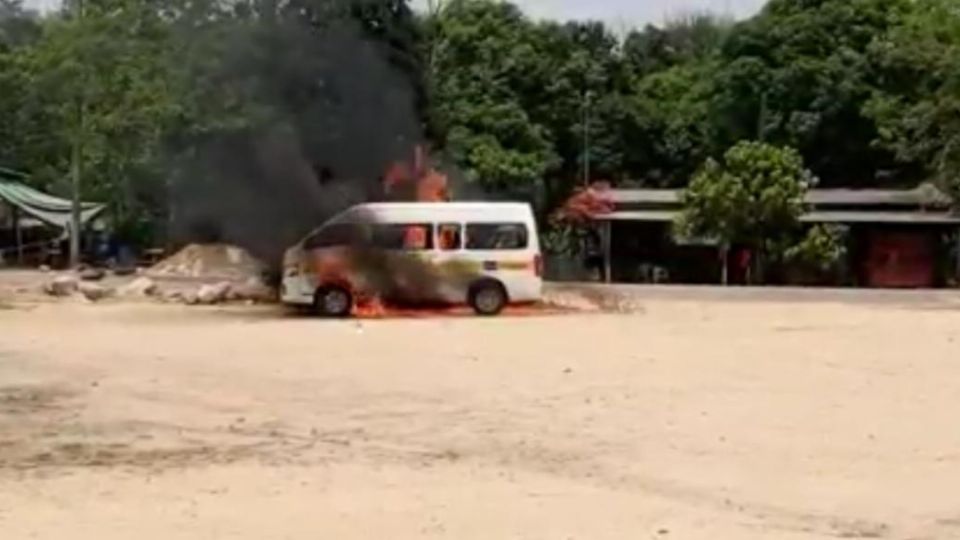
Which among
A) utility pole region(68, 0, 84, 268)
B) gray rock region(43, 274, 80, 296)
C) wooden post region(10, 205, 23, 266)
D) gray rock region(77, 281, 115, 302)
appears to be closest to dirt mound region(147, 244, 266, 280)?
gray rock region(77, 281, 115, 302)

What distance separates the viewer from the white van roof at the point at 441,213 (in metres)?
27.5

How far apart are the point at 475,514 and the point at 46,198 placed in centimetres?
4491

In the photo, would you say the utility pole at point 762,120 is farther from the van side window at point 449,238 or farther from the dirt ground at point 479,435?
the dirt ground at point 479,435

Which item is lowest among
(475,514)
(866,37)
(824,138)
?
(475,514)

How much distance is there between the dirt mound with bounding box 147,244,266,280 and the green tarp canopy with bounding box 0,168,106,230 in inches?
482

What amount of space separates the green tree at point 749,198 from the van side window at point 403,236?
17422 mm

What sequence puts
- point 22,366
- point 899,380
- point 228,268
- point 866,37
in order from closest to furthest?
point 899,380 → point 22,366 → point 228,268 → point 866,37

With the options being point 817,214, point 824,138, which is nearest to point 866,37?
point 824,138

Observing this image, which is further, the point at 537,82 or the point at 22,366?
the point at 537,82

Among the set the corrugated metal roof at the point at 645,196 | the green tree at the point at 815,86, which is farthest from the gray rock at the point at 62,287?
the green tree at the point at 815,86

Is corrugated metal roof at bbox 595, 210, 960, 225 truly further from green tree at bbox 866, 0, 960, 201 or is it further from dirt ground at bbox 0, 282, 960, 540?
dirt ground at bbox 0, 282, 960, 540

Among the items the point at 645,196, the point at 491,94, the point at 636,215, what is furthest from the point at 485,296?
the point at 491,94

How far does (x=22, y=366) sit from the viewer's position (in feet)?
59.6

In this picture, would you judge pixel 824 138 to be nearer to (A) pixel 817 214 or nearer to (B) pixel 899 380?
(A) pixel 817 214
